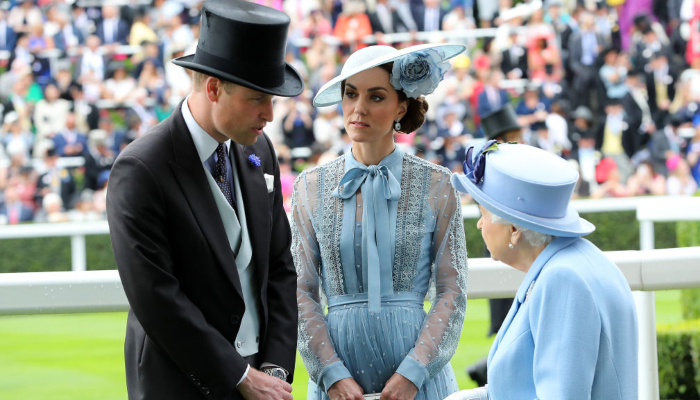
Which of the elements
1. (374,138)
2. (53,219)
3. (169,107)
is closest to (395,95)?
(374,138)

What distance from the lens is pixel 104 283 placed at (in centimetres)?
282

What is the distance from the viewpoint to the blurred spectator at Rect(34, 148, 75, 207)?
13.6m

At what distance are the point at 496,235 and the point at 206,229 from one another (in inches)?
27.7

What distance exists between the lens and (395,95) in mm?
2773

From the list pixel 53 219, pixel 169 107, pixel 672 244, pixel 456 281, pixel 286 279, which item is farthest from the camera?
pixel 169 107

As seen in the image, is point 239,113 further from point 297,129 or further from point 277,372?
point 297,129

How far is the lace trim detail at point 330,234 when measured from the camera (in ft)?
9.14

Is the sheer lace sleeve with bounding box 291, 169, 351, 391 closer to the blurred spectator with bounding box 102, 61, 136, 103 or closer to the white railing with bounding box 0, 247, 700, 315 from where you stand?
the white railing with bounding box 0, 247, 700, 315

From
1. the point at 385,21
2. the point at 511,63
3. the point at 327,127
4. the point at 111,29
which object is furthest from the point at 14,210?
the point at 511,63

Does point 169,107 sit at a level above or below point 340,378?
below

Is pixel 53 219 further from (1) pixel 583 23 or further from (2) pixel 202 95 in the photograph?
(2) pixel 202 95

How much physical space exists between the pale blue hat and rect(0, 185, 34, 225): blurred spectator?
40.3ft

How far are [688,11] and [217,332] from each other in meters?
14.6

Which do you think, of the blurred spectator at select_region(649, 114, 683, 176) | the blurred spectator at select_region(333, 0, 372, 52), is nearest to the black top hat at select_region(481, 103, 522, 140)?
the blurred spectator at select_region(649, 114, 683, 176)
